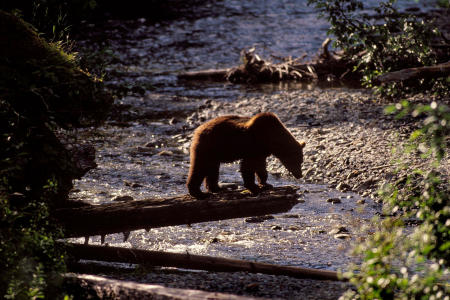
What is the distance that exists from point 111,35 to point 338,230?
1617 centimetres

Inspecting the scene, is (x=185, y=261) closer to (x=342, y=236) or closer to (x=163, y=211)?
(x=163, y=211)

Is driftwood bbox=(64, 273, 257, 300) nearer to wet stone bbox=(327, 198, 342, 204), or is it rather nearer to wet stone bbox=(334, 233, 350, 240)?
→ wet stone bbox=(334, 233, 350, 240)

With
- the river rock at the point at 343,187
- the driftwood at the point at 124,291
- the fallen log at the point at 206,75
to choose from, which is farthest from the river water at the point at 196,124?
the driftwood at the point at 124,291

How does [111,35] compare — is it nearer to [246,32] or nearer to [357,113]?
[246,32]

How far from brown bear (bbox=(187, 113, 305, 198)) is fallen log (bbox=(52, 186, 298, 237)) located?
0.26 meters

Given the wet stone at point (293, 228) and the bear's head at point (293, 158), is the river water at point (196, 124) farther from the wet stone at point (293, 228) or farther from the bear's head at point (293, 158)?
the bear's head at point (293, 158)

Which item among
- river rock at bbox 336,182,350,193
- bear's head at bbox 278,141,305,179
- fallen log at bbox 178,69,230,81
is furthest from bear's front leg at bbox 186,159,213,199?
fallen log at bbox 178,69,230,81

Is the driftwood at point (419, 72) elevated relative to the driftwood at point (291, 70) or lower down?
elevated

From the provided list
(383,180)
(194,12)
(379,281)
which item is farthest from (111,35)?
(379,281)

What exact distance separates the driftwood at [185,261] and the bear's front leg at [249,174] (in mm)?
890

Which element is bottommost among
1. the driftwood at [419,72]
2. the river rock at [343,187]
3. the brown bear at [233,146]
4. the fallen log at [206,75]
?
the river rock at [343,187]

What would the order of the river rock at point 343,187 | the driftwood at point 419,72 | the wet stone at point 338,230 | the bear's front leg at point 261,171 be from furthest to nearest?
the river rock at point 343,187 < the driftwood at point 419,72 < the wet stone at point 338,230 < the bear's front leg at point 261,171

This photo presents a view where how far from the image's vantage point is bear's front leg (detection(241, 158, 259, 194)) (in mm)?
6254

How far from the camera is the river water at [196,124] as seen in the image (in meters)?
6.81
